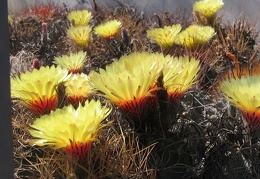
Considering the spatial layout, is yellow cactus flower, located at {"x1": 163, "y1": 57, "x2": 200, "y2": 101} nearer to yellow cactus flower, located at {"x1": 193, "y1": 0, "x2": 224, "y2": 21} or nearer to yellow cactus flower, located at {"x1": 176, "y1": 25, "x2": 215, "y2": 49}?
yellow cactus flower, located at {"x1": 176, "y1": 25, "x2": 215, "y2": 49}

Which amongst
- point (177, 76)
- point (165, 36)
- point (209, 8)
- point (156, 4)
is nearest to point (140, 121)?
point (177, 76)

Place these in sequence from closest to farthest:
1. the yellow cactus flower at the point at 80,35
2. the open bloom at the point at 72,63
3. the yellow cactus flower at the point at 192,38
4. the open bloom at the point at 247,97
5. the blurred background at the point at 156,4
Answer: the open bloom at the point at 247,97, the open bloom at the point at 72,63, the yellow cactus flower at the point at 192,38, the yellow cactus flower at the point at 80,35, the blurred background at the point at 156,4

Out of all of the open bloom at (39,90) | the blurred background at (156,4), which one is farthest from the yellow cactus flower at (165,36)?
the blurred background at (156,4)

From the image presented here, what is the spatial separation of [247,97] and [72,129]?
30 centimetres

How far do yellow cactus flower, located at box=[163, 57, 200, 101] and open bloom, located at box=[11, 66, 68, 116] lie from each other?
201 millimetres

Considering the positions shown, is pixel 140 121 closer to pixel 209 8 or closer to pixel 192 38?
pixel 192 38

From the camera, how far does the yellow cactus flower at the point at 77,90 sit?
0.98 metres

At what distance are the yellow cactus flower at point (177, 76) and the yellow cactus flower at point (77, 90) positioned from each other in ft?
0.64

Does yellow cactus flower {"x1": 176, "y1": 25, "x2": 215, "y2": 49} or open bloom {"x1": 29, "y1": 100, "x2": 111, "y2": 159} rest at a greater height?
open bloom {"x1": 29, "y1": 100, "x2": 111, "y2": 159}

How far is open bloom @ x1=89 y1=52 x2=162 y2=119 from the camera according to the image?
778mm

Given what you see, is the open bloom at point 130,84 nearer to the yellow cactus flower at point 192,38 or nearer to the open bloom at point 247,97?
the open bloom at point 247,97

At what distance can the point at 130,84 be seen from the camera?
770mm

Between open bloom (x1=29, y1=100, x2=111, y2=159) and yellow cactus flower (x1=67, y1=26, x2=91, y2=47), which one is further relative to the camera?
yellow cactus flower (x1=67, y1=26, x2=91, y2=47)

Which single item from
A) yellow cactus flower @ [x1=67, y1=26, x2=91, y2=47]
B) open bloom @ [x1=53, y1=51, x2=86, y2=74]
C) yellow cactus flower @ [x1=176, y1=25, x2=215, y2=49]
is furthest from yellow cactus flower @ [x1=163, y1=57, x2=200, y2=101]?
yellow cactus flower @ [x1=67, y1=26, x2=91, y2=47]
